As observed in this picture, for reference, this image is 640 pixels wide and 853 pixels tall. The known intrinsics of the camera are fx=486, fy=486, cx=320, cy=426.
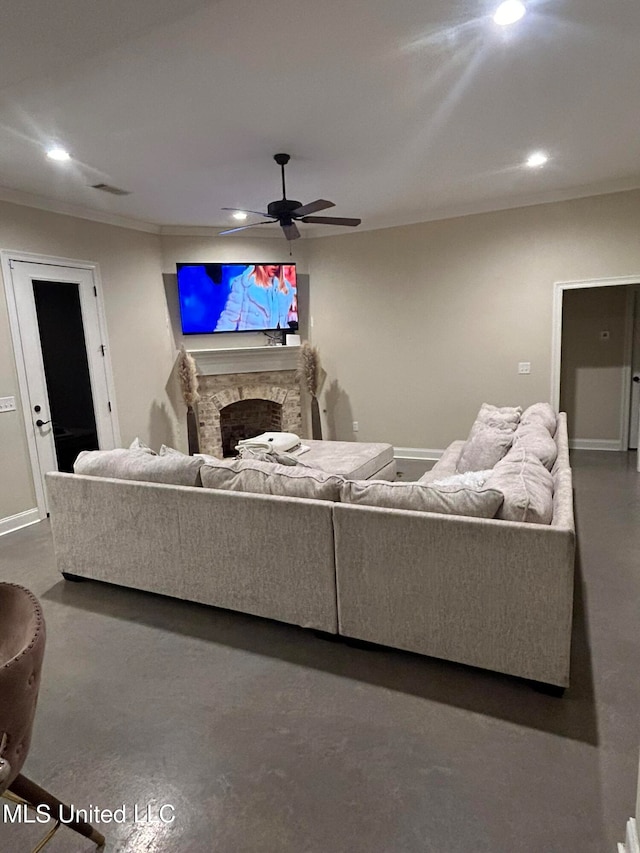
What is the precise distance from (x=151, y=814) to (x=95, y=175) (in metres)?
4.14

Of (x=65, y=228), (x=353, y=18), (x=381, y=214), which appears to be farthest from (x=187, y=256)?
(x=353, y=18)

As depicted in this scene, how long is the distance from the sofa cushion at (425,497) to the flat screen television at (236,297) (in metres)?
4.13

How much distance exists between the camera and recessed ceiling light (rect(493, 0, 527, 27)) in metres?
2.06

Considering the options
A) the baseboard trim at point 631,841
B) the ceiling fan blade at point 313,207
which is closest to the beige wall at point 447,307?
the ceiling fan blade at point 313,207

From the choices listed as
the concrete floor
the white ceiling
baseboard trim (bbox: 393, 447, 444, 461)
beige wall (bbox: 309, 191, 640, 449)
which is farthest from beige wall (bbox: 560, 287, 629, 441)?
the concrete floor

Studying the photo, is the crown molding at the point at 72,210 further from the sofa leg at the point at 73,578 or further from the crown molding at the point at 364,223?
the sofa leg at the point at 73,578

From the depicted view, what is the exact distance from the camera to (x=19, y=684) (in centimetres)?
101

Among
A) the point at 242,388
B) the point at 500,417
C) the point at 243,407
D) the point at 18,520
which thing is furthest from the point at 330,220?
the point at 18,520

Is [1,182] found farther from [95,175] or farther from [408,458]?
[408,458]

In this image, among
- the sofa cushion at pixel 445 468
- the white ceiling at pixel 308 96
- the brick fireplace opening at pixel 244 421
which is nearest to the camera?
the white ceiling at pixel 308 96

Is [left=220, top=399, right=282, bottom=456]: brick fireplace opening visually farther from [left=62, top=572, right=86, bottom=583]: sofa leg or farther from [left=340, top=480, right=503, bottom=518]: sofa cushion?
[left=340, top=480, right=503, bottom=518]: sofa cushion

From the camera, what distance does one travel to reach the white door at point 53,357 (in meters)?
4.21

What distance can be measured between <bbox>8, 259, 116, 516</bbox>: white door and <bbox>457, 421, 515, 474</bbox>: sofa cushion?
11.8 feet

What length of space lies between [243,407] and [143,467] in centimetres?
403
